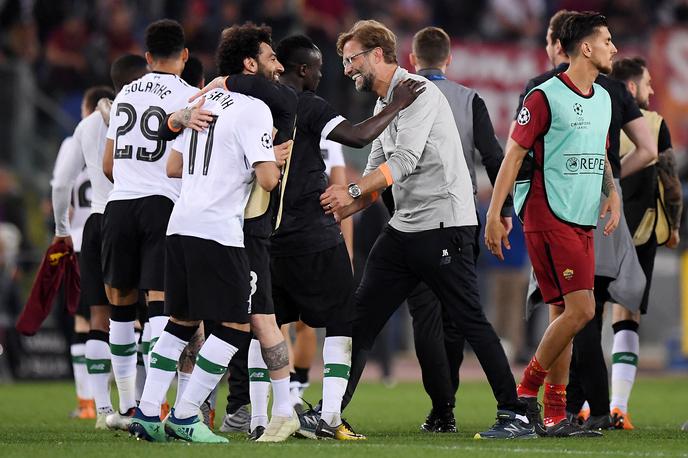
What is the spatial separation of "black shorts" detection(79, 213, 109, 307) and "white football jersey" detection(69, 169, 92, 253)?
1050 mm

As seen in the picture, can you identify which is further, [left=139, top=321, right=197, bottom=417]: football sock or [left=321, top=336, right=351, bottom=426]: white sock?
[left=321, top=336, right=351, bottom=426]: white sock

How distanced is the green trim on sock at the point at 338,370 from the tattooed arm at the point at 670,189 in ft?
10.5

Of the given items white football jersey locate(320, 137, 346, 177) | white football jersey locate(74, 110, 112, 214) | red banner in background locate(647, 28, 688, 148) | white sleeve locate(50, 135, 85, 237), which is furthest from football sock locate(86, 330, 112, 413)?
red banner in background locate(647, 28, 688, 148)

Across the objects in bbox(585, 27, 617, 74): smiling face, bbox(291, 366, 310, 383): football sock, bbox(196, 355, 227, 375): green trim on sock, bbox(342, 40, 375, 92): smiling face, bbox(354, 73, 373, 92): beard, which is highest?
bbox(585, 27, 617, 74): smiling face

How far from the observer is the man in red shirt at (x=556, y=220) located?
7848mm

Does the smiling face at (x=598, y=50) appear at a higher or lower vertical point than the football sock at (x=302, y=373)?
higher

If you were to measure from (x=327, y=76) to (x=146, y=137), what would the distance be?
9.32m

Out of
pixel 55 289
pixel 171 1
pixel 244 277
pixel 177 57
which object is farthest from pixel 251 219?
pixel 171 1

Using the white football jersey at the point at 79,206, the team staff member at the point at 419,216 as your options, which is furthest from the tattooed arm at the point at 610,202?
the white football jersey at the point at 79,206

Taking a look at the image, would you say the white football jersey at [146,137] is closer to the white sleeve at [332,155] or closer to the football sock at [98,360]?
the white sleeve at [332,155]

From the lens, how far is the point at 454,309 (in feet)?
26.0

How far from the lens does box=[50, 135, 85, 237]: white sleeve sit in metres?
10.0

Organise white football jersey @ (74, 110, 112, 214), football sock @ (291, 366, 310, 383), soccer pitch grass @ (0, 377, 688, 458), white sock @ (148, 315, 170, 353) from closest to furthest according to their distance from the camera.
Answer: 1. soccer pitch grass @ (0, 377, 688, 458)
2. white sock @ (148, 315, 170, 353)
3. white football jersey @ (74, 110, 112, 214)
4. football sock @ (291, 366, 310, 383)

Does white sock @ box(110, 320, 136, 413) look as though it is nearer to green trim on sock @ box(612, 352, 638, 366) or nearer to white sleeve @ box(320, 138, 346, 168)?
white sleeve @ box(320, 138, 346, 168)
